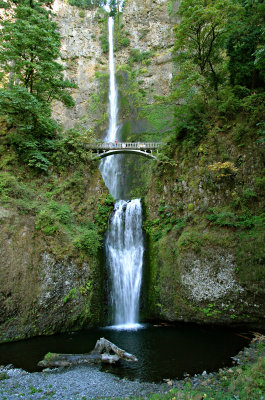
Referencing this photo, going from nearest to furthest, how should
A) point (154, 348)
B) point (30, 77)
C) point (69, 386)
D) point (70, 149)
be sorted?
point (69, 386)
point (154, 348)
point (30, 77)
point (70, 149)

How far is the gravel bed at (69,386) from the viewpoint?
610 centimetres

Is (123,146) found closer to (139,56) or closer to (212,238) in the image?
(212,238)

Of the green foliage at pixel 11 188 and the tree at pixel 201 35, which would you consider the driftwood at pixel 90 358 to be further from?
the tree at pixel 201 35

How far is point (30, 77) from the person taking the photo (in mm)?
15664

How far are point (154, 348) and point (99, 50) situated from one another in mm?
40955

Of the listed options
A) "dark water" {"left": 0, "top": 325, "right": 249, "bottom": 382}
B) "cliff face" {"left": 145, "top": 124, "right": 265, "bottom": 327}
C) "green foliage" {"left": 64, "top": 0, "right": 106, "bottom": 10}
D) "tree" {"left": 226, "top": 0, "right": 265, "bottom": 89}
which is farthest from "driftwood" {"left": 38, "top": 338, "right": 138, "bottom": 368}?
"green foliage" {"left": 64, "top": 0, "right": 106, "bottom": 10}

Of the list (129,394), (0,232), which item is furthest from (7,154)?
(129,394)

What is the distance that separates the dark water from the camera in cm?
751

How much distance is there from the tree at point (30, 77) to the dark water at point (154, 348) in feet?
31.9

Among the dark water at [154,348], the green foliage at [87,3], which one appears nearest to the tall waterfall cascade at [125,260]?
the dark water at [154,348]

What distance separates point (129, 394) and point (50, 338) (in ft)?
16.8

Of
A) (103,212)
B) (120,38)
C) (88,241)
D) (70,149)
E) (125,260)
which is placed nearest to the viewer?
(88,241)

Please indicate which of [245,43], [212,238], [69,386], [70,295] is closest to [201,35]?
[245,43]

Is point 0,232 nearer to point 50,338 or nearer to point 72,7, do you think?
point 50,338
